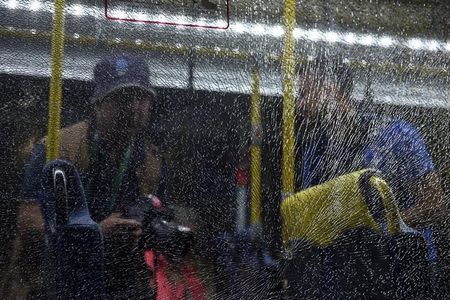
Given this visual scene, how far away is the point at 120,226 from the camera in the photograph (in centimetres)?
163

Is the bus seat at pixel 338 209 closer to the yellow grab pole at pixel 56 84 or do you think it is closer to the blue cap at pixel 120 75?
the blue cap at pixel 120 75

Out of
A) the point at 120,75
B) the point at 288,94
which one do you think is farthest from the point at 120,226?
the point at 288,94

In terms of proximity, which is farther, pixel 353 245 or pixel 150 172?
pixel 353 245

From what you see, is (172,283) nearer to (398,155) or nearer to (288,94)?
(288,94)

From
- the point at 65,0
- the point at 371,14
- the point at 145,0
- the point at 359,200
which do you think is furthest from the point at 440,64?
the point at 65,0

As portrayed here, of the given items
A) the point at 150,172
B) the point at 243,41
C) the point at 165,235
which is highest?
the point at 243,41

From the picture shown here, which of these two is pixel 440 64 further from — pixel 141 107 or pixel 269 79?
pixel 141 107

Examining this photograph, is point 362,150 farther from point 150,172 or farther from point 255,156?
point 150,172

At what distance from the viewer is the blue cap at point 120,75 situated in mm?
1650

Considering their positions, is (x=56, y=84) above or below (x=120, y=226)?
above

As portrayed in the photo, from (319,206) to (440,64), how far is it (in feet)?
1.56

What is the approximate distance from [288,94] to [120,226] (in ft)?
1.65

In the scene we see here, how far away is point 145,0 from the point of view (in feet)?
5.49

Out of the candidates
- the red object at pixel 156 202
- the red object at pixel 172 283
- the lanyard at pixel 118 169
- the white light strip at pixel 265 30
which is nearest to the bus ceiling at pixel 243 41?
the white light strip at pixel 265 30
